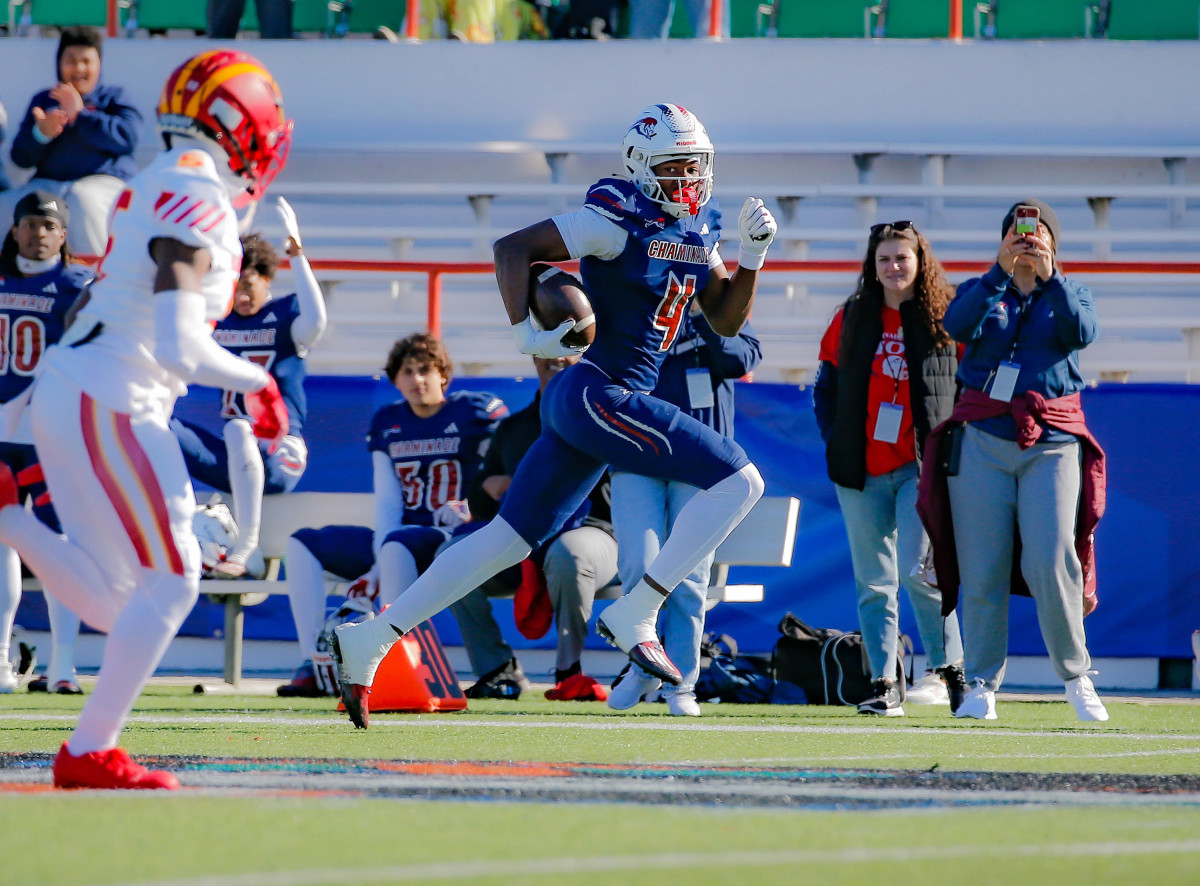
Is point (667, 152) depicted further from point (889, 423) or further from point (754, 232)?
point (889, 423)

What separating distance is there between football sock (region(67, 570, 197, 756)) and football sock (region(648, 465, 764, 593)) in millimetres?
1937

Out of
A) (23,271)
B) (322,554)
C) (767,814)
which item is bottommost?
(322,554)

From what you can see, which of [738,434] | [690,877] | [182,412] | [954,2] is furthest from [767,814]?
[954,2]

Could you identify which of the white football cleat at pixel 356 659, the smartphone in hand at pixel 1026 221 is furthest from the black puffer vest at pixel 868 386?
the white football cleat at pixel 356 659

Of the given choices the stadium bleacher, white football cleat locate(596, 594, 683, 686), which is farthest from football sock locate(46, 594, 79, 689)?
the stadium bleacher

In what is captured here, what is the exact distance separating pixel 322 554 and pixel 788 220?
19.7 feet

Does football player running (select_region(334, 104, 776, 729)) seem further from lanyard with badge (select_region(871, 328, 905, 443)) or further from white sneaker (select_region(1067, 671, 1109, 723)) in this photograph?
white sneaker (select_region(1067, 671, 1109, 723))

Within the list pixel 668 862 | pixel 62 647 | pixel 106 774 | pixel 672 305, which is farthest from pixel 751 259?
pixel 62 647

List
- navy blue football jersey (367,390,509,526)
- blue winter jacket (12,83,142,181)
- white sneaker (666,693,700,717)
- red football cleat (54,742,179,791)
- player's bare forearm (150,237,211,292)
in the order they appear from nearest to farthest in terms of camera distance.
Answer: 1. red football cleat (54,742,179,791)
2. player's bare forearm (150,237,211,292)
3. white sneaker (666,693,700,717)
4. navy blue football jersey (367,390,509,526)
5. blue winter jacket (12,83,142,181)

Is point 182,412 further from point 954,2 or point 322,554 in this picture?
point 954,2

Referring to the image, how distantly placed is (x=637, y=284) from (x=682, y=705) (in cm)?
202

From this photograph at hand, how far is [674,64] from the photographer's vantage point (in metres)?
12.8

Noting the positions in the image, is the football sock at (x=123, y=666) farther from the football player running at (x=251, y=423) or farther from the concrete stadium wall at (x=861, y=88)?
the concrete stadium wall at (x=861, y=88)

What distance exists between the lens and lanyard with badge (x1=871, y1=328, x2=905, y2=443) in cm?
666
